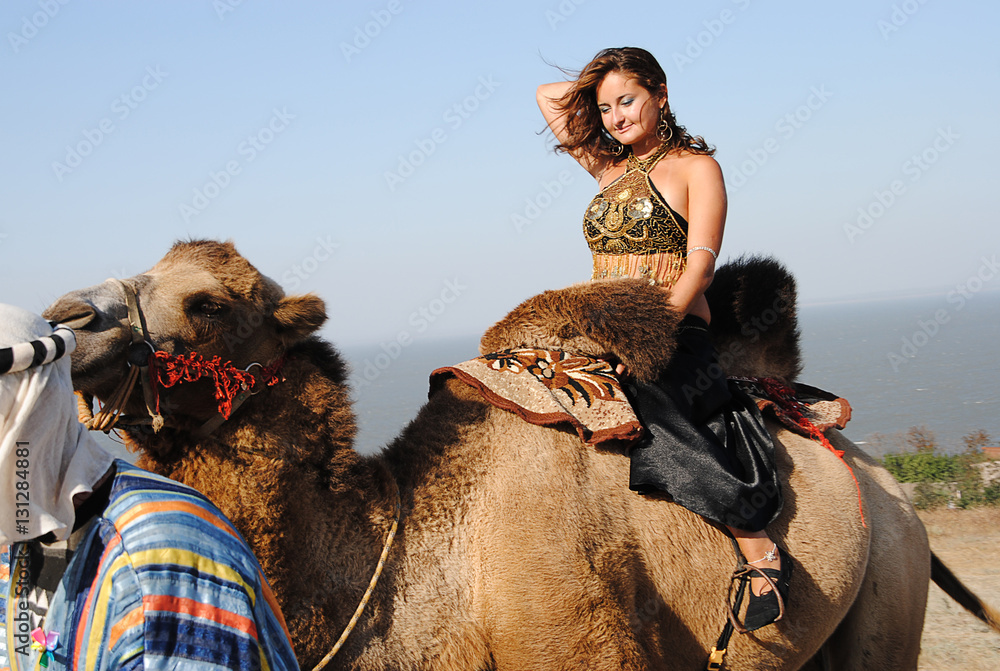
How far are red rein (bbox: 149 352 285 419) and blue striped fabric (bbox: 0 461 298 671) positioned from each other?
1001 millimetres

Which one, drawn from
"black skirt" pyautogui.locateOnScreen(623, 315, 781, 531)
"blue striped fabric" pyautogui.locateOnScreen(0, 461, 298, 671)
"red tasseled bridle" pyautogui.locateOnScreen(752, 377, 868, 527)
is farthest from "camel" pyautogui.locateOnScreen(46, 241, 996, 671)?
"blue striped fabric" pyautogui.locateOnScreen(0, 461, 298, 671)

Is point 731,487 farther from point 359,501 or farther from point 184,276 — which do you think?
point 184,276

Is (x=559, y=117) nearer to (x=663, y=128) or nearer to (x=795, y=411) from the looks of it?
(x=663, y=128)

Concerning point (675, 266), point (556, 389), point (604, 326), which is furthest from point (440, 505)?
point (675, 266)

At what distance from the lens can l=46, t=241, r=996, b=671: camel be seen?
8.66 feet

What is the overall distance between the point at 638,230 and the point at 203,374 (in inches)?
77.4

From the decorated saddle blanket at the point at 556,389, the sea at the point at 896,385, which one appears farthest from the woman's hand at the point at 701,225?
the sea at the point at 896,385

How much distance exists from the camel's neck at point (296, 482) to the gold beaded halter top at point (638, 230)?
1.49 metres

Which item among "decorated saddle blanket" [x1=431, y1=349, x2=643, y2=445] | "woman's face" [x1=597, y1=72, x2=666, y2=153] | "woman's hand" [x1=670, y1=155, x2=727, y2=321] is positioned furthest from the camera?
"woman's face" [x1=597, y1=72, x2=666, y2=153]

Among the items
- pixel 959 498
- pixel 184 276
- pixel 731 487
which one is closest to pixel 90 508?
pixel 184 276

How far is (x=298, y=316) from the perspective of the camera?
291cm

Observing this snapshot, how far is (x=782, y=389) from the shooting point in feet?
12.9

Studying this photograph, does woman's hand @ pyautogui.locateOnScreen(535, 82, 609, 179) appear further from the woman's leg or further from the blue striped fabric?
the blue striped fabric

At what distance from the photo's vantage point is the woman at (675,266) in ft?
10.0
